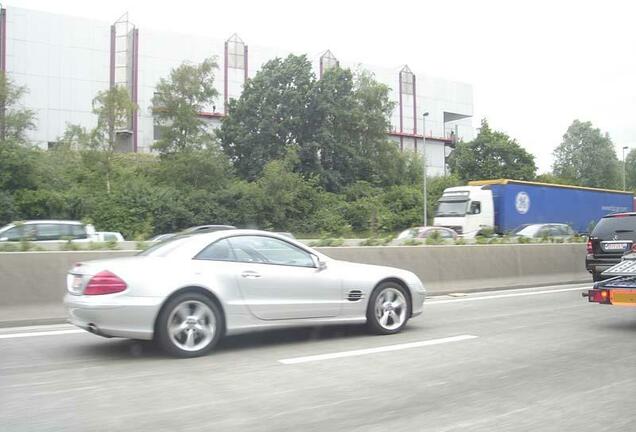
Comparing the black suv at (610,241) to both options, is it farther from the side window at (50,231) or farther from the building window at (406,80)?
the building window at (406,80)

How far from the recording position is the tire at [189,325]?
661 centimetres

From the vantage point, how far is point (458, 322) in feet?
31.1

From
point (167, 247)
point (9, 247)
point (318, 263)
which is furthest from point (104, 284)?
point (9, 247)

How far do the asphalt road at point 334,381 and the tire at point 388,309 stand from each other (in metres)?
0.22

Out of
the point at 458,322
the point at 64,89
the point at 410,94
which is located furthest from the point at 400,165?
the point at 458,322

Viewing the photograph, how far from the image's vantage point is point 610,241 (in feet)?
40.5

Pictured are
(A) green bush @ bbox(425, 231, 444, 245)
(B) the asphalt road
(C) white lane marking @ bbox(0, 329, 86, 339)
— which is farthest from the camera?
(A) green bush @ bbox(425, 231, 444, 245)

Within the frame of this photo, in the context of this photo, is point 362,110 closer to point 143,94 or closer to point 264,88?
point 264,88

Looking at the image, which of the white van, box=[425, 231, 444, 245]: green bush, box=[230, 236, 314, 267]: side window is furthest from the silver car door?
the white van

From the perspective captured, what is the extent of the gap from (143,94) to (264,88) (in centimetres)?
1505

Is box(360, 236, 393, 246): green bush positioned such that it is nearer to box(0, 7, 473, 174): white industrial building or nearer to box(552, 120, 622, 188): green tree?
box(0, 7, 473, 174): white industrial building

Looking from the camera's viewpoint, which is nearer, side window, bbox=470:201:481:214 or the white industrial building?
side window, bbox=470:201:481:214

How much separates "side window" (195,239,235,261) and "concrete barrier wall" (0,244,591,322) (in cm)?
344

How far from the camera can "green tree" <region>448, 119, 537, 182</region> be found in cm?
5994
